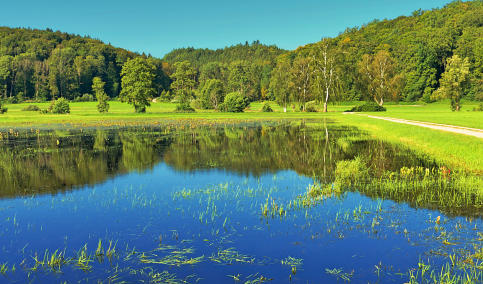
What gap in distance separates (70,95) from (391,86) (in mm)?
119444

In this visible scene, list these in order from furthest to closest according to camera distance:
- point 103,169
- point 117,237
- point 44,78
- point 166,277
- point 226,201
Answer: point 44,78
point 103,169
point 226,201
point 117,237
point 166,277

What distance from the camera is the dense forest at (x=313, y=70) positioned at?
8556cm

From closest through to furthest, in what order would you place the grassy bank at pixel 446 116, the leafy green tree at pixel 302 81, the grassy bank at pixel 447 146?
the grassy bank at pixel 447 146, the grassy bank at pixel 446 116, the leafy green tree at pixel 302 81

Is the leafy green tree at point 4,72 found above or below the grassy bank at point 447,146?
above

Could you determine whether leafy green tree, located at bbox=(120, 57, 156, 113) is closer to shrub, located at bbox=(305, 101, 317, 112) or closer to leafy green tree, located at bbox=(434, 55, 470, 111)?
shrub, located at bbox=(305, 101, 317, 112)

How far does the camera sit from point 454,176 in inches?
607

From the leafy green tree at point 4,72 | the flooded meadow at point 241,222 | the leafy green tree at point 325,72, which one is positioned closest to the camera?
the flooded meadow at point 241,222

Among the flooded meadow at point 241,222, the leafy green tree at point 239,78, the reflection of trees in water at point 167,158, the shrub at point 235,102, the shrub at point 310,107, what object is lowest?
the flooded meadow at point 241,222

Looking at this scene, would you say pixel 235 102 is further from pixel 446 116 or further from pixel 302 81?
pixel 446 116

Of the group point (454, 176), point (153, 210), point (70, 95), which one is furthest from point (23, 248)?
point (70, 95)

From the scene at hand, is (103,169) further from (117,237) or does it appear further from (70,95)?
(70,95)

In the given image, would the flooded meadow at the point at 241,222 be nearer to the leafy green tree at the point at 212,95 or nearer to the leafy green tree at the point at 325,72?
the leafy green tree at the point at 325,72

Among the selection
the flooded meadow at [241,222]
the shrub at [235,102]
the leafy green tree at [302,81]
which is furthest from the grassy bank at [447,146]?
the leafy green tree at [302,81]

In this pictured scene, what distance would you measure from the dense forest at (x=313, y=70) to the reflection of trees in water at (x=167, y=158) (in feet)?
186
